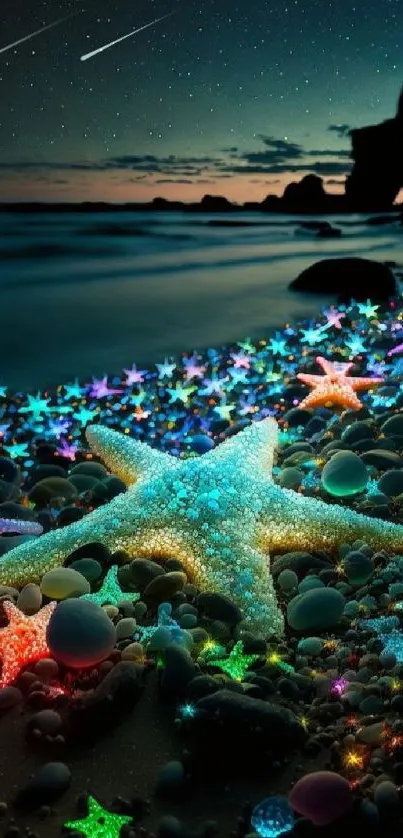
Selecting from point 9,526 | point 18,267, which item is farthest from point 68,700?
point 18,267

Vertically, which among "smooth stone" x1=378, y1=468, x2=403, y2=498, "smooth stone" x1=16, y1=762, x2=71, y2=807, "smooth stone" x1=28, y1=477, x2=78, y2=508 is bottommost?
"smooth stone" x1=16, y1=762, x2=71, y2=807

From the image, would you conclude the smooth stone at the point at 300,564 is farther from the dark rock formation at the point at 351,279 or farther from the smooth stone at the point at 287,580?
the dark rock formation at the point at 351,279

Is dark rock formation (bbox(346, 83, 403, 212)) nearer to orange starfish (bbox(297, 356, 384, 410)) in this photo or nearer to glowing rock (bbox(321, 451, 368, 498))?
orange starfish (bbox(297, 356, 384, 410))

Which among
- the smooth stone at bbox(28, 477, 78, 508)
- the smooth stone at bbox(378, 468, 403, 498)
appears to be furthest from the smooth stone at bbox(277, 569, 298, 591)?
the smooth stone at bbox(28, 477, 78, 508)

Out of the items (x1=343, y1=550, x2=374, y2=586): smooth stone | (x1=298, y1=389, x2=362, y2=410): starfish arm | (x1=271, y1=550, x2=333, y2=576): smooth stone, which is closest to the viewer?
(x1=343, y1=550, x2=374, y2=586): smooth stone

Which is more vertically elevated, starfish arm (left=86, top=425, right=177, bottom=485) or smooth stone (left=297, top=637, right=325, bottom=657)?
starfish arm (left=86, top=425, right=177, bottom=485)

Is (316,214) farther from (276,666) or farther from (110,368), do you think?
(276,666)
